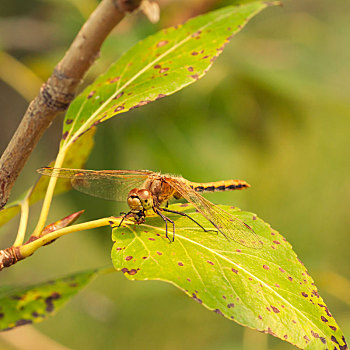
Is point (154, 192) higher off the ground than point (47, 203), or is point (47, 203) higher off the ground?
point (154, 192)

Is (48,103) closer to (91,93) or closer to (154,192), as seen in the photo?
(91,93)

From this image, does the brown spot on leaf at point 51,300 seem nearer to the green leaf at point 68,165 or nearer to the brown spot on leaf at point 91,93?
the green leaf at point 68,165

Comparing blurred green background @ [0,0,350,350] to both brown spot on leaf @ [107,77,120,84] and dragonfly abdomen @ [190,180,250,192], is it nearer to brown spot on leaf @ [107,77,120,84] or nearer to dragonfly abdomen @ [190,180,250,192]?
dragonfly abdomen @ [190,180,250,192]

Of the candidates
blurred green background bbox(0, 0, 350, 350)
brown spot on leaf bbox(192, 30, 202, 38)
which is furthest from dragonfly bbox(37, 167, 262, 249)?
blurred green background bbox(0, 0, 350, 350)

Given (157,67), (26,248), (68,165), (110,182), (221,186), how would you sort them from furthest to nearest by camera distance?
(221,186)
(110,182)
(68,165)
(157,67)
(26,248)

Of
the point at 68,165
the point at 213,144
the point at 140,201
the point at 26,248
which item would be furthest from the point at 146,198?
the point at 213,144

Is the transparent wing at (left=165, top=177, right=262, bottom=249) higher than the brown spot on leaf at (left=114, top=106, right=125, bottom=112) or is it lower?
lower

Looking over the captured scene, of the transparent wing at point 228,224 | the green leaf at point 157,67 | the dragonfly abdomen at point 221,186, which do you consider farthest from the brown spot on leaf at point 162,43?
the dragonfly abdomen at point 221,186
